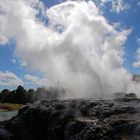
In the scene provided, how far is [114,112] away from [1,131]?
8589mm

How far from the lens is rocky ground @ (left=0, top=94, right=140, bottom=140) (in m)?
15.8

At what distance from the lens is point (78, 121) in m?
17.9

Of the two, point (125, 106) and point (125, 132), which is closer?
point (125, 132)

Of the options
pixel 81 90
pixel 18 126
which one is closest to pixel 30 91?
pixel 81 90

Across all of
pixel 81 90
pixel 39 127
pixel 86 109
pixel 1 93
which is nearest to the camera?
pixel 86 109

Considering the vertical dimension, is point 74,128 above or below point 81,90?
below

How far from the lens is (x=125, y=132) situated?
15617mm

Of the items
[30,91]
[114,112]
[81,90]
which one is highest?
[30,91]

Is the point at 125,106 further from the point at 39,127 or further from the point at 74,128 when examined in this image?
the point at 39,127

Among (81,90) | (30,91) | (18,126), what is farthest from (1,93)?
(18,126)

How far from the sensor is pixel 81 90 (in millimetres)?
50875

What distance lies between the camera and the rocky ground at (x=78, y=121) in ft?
51.9

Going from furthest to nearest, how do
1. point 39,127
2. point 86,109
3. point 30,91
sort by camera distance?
point 30,91 < point 39,127 < point 86,109

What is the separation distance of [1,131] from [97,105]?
702 cm
